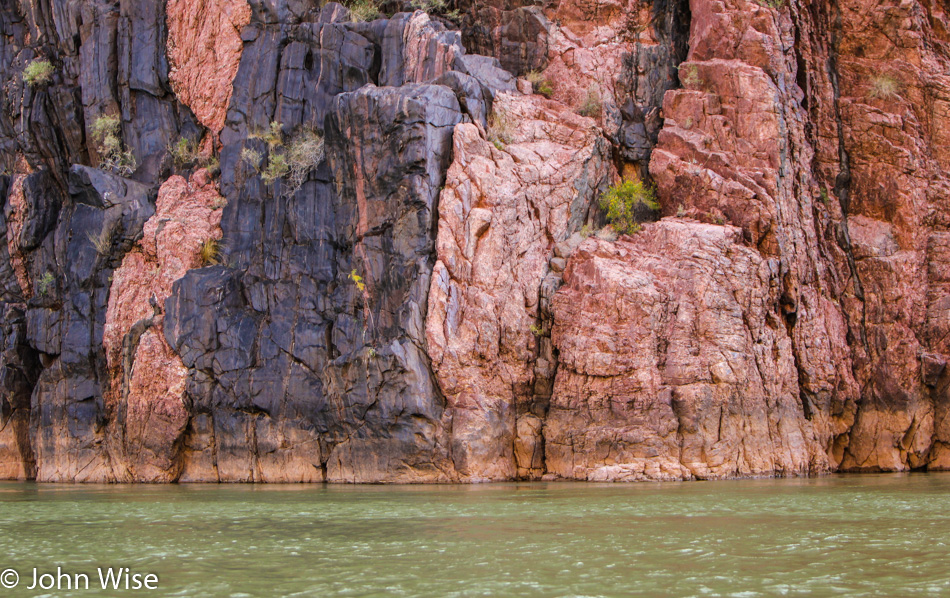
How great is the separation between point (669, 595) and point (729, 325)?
18503mm

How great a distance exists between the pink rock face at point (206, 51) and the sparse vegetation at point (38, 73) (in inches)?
200

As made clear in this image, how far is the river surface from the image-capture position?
29.3 feet

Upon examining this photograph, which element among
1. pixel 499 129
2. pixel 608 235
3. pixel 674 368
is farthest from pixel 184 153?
pixel 674 368

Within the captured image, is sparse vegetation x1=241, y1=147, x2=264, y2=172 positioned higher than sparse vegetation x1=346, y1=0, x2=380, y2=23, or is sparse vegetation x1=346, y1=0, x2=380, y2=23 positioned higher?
sparse vegetation x1=346, y1=0, x2=380, y2=23

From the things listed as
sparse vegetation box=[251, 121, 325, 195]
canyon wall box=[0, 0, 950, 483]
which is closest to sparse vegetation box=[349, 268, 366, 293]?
canyon wall box=[0, 0, 950, 483]

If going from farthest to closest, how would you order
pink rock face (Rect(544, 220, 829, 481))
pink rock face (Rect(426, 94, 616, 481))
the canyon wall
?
the canyon wall
pink rock face (Rect(426, 94, 616, 481))
pink rock face (Rect(544, 220, 829, 481))

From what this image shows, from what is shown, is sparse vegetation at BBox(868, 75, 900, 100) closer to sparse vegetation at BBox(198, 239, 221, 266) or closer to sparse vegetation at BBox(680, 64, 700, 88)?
sparse vegetation at BBox(680, 64, 700, 88)

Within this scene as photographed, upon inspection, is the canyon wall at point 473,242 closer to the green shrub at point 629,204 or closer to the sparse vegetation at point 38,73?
the sparse vegetation at point 38,73

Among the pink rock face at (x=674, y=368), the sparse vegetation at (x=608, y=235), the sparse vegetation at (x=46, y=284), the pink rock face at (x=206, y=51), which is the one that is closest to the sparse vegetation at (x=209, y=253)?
the pink rock face at (x=206, y=51)

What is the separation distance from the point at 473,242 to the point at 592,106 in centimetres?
795

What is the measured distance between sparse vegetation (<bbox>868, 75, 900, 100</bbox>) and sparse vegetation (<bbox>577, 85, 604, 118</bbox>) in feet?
34.7

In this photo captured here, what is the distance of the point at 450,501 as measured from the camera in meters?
18.3

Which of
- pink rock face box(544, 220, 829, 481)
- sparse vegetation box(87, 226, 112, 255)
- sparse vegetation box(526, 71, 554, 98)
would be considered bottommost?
pink rock face box(544, 220, 829, 481)

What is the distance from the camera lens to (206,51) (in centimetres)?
3319
